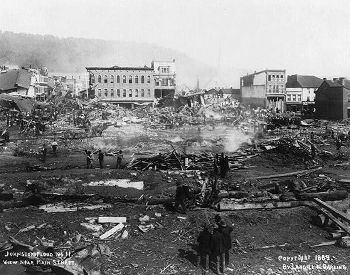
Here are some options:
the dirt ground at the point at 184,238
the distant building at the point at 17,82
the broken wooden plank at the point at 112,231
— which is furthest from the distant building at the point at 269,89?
the broken wooden plank at the point at 112,231

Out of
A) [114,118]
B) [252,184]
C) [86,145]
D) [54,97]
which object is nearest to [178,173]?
[252,184]

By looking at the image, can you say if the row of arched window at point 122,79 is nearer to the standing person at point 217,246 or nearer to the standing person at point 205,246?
the standing person at point 205,246

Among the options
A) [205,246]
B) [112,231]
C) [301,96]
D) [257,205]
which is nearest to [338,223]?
[257,205]

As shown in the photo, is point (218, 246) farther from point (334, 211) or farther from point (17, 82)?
point (17, 82)

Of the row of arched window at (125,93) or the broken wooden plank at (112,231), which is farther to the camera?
→ the row of arched window at (125,93)

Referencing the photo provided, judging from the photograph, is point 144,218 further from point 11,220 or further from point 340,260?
point 340,260

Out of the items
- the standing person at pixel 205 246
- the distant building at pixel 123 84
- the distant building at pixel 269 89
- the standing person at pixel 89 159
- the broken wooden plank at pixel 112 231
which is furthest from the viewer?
the distant building at pixel 269 89

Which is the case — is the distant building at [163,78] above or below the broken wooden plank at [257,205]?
above
